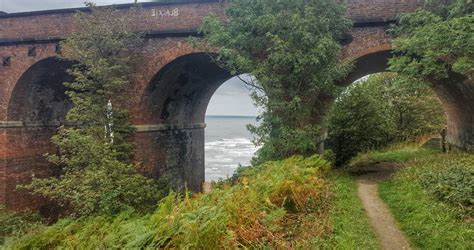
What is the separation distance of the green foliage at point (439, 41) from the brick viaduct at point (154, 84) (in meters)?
1.36

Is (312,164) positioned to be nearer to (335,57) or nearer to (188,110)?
(335,57)

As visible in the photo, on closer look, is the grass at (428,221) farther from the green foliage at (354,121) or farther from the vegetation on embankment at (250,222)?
the green foliage at (354,121)

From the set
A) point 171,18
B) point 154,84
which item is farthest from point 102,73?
point 171,18

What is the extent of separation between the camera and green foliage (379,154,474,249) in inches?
225

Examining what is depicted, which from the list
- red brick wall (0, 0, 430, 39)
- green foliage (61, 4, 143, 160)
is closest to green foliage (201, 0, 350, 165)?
red brick wall (0, 0, 430, 39)

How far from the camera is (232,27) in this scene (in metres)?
10.8

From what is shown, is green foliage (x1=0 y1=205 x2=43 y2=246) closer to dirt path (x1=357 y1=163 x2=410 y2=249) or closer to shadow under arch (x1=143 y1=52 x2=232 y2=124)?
shadow under arch (x1=143 y1=52 x2=232 y2=124)

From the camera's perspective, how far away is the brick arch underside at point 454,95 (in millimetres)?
12641

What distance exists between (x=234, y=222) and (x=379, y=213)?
4.04 m

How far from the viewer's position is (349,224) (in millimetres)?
6621

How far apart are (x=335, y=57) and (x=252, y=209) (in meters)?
6.79

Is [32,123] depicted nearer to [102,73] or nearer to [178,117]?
[178,117]

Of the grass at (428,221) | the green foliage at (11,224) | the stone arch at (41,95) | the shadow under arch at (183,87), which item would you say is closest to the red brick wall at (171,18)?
the stone arch at (41,95)

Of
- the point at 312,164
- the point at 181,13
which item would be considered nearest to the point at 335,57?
the point at 312,164
